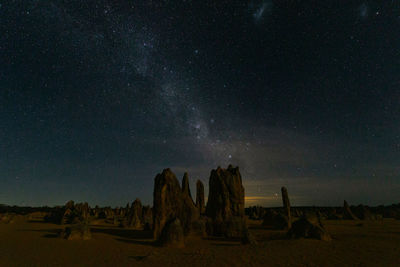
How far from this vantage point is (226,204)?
1027 inches

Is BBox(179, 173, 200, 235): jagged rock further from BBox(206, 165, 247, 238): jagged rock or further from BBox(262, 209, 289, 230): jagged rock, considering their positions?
BBox(262, 209, 289, 230): jagged rock

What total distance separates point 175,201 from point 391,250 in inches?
687

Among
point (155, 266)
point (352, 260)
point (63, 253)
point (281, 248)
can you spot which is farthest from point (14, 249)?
Result: point (352, 260)

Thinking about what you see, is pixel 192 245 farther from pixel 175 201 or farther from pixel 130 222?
pixel 130 222

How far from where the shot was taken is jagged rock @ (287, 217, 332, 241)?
2005cm

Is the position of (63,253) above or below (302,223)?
below

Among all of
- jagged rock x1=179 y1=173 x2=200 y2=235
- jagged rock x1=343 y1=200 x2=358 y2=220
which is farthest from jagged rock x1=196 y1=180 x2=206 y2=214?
jagged rock x1=343 y1=200 x2=358 y2=220

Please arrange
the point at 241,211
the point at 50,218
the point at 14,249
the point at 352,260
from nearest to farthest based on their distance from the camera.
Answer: the point at 352,260
the point at 14,249
the point at 241,211
the point at 50,218

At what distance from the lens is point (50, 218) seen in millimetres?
45906

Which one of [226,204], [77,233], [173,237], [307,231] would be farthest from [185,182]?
[307,231]

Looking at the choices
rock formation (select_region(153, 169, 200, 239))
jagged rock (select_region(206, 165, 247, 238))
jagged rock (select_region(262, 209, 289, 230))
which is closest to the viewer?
rock formation (select_region(153, 169, 200, 239))

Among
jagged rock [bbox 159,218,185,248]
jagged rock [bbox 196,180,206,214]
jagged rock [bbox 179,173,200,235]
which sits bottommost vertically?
jagged rock [bbox 159,218,185,248]

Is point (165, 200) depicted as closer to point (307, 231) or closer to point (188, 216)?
point (188, 216)

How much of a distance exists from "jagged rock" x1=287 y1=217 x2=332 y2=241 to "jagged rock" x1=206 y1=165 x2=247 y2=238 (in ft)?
15.8
